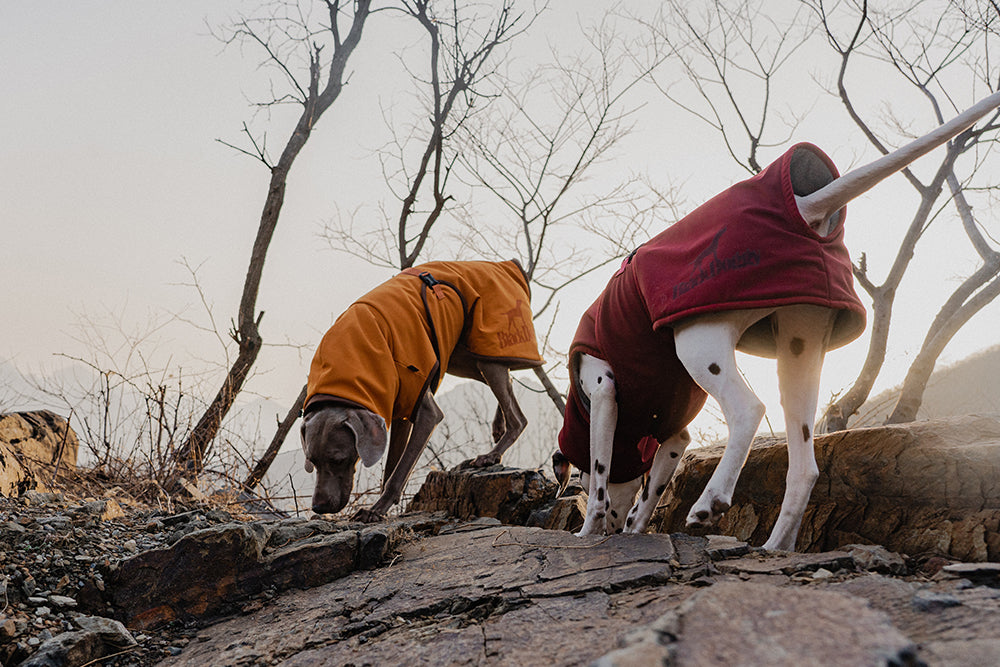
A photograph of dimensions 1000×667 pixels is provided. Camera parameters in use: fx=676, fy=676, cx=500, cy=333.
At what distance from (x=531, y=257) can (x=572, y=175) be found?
1.17 m

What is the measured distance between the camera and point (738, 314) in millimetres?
2562

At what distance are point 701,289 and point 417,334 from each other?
2477mm

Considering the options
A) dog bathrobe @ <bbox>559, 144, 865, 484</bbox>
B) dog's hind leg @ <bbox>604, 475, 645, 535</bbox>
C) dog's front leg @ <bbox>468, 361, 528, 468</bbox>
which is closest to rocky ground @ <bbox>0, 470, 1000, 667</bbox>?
dog's hind leg @ <bbox>604, 475, 645, 535</bbox>

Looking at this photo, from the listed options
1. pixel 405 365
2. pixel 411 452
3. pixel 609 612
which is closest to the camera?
pixel 609 612

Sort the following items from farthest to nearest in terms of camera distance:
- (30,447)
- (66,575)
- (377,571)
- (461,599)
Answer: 1. (30,447)
2. (377,571)
3. (66,575)
4. (461,599)

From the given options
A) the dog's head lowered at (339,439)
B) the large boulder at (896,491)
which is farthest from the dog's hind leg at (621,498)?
the dog's head lowered at (339,439)

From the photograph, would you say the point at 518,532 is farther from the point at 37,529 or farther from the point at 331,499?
the point at 37,529

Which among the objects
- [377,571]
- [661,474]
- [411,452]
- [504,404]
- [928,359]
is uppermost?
[928,359]

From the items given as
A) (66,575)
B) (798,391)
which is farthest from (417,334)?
(798,391)

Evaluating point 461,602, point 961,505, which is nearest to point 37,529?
point 461,602

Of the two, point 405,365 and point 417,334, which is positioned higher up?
point 417,334

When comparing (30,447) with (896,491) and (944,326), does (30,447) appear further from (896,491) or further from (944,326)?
(944,326)

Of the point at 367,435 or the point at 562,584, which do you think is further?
the point at 367,435

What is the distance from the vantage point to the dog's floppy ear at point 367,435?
13.9 feet
